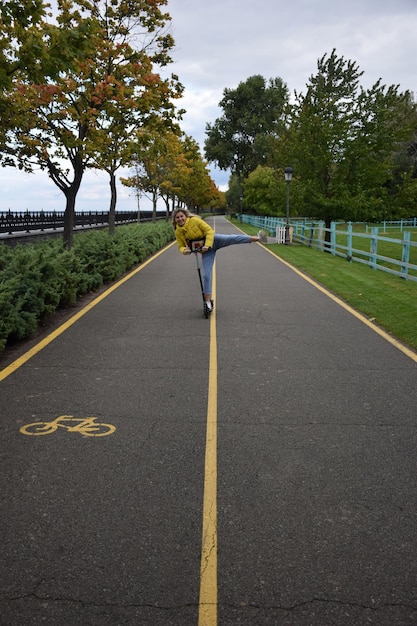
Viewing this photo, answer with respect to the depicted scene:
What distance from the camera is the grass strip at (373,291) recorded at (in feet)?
31.1

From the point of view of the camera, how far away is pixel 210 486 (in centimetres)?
397

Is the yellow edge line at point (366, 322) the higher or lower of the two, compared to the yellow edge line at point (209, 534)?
higher

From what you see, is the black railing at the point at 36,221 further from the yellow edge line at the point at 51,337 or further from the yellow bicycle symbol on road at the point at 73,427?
the yellow bicycle symbol on road at the point at 73,427

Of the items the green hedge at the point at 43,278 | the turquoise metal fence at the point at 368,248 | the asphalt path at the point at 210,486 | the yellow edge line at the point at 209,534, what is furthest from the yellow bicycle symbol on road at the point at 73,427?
the turquoise metal fence at the point at 368,248

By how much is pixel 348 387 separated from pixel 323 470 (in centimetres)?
209

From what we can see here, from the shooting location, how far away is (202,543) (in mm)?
3291

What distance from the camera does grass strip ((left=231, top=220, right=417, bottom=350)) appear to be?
9484 millimetres

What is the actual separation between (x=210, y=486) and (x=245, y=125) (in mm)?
87914

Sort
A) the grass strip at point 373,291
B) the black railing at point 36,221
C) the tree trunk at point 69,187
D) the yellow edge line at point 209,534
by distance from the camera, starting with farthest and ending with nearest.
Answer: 1. the black railing at point 36,221
2. the tree trunk at point 69,187
3. the grass strip at point 373,291
4. the yellow edge line at point 209,534

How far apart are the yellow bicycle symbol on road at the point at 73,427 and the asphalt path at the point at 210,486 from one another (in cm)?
3

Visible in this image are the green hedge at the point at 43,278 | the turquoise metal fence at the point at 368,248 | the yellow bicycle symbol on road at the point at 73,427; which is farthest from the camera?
the turquoise metal fence at the point at 368,248

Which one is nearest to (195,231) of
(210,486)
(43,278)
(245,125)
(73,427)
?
(43,278)

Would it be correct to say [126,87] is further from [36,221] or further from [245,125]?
[245,125]

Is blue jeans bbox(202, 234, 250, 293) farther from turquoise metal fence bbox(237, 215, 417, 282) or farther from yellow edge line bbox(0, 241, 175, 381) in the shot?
turquoise metal fence bbox(237, 215, 417, 282)
